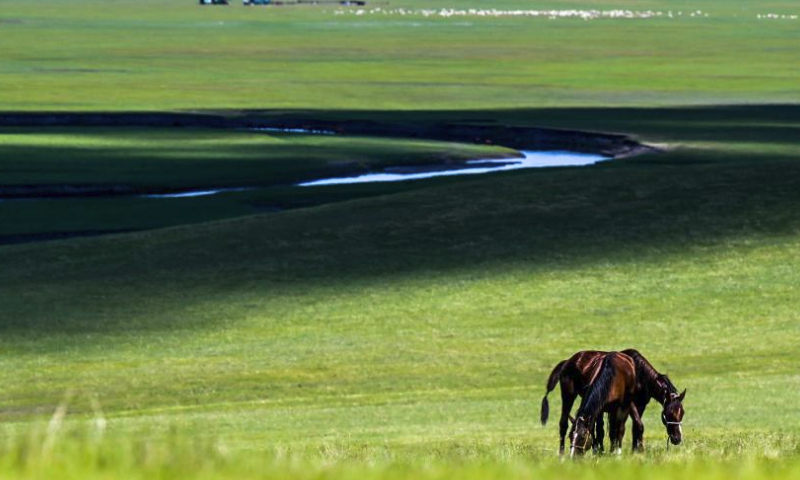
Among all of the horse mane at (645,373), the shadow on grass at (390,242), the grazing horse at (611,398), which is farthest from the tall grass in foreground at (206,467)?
the shadow on grass at (390,242)

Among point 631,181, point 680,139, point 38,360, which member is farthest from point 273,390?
point 680,139

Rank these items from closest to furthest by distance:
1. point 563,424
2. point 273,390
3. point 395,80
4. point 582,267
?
point 563,424 < point 273,390 < point 582,267 < point 395,80

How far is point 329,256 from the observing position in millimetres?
35844

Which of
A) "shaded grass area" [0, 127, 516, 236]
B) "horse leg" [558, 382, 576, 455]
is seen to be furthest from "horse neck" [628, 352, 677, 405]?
"shaded grass area" [0, 127, 516, 236]

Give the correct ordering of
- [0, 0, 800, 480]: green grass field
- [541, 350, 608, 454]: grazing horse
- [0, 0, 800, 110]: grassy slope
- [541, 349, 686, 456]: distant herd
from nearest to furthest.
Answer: [541, 349, 686, 456]: distant herd < [541, 350, 608, 454]: grazing horse < [0, 0, 800, 480]: green grass field < [0, 0, 800, 110]: grassy slope

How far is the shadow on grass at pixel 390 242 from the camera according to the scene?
103 feet

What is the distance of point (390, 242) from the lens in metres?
37.1

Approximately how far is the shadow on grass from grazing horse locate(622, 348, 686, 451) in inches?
730

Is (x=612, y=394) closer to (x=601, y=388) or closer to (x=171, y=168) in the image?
(x=601, y=388)

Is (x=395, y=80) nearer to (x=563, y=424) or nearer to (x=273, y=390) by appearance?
(x=273, y=390)

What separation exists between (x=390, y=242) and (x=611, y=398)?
26.7m

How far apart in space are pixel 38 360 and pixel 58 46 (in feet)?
390

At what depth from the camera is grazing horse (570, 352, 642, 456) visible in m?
10.1

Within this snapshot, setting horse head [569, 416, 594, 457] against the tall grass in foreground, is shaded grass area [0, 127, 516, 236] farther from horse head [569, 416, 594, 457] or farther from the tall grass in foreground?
the tall grass in foreground
